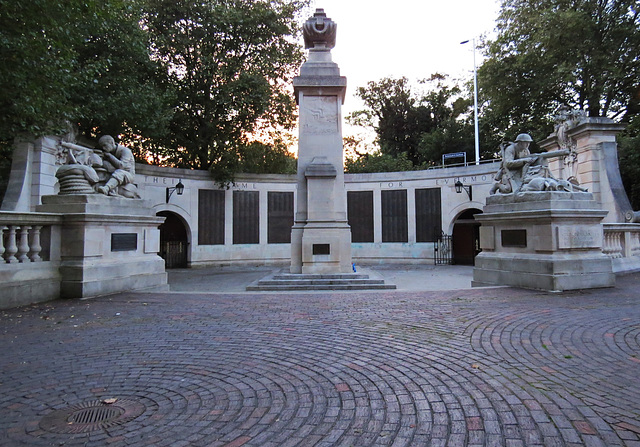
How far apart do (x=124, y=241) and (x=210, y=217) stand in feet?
35.2

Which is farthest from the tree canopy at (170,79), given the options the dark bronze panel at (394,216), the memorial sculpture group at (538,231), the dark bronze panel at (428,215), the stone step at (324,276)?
the memorial sculpture group at (538,231)

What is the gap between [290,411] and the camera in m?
2.75

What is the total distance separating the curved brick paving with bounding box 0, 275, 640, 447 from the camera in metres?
2.46

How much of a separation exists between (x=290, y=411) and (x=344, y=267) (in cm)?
852

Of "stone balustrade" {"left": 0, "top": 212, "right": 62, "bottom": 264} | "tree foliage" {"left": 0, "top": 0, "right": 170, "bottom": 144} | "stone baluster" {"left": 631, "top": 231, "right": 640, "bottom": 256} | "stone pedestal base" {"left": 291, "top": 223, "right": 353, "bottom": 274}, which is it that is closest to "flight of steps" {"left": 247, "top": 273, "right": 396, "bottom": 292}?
"stone pedestal base" {"left": 291, "top": 223, "right": 353, "bottom": 274}

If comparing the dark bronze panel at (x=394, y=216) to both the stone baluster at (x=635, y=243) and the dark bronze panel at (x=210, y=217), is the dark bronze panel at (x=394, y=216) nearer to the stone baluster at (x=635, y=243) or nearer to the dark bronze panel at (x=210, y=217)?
the dark bronze panel at (x=210, y=217)

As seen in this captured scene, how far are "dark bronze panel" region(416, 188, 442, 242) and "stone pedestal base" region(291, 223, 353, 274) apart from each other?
10.2 m

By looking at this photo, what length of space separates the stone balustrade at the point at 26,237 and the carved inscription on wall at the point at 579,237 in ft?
35.5

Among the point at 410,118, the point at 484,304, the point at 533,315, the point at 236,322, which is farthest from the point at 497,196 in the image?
the point at 410,118

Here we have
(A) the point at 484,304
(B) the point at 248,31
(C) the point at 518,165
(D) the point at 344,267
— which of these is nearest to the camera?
(A) the point at 484,304

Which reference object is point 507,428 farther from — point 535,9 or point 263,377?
point 535,9

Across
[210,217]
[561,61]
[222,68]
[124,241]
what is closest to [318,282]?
[124,241]

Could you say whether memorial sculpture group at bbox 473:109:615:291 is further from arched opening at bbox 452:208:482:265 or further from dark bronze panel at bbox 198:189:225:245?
dark bronze panel at bbox 198:189:225:245

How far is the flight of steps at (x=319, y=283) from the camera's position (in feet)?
32.3
